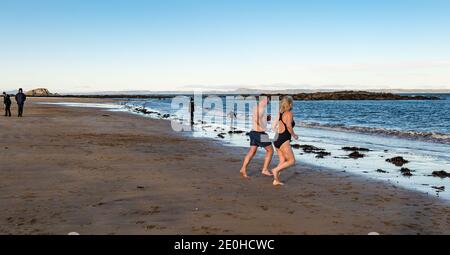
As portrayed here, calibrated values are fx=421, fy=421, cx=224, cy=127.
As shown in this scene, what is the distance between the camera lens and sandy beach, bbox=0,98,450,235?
20.5 feet

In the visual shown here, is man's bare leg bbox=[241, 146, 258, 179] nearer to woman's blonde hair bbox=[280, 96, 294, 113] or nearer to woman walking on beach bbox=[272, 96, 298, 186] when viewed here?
woman walking on beach bbox=[272, 96, 298, 186]

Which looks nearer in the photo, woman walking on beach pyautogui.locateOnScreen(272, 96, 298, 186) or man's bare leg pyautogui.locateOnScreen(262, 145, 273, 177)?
woman walking on beach pyautogui.locateOnScreen(272, 96, 298, 186)

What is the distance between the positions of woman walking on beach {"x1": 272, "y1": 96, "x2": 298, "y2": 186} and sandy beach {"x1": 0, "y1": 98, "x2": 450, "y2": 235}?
551 millimetres

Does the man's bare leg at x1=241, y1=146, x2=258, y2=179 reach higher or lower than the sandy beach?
higher

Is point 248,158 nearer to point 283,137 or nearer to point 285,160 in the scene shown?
point 285,160

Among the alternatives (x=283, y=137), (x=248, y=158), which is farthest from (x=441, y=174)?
(x=248, y=158)

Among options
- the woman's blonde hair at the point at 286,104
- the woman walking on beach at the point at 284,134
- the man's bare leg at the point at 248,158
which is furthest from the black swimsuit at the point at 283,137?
the man's bare leg at the point at 248,158

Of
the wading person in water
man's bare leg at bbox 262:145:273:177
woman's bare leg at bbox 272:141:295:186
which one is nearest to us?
woman's bare leg at bbox 272:141:295:186

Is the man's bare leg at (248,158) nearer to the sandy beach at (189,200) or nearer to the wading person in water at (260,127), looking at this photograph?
the wading person in water at (260,127)

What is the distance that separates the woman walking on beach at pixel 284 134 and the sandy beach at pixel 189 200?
1.81 feet

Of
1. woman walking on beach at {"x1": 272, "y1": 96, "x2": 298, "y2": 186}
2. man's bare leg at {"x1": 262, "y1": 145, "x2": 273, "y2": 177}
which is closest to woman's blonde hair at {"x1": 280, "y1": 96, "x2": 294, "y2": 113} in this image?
woman walking on beach at {"x1": 272, "y1": 96, "x2": 298, "y2": 186}

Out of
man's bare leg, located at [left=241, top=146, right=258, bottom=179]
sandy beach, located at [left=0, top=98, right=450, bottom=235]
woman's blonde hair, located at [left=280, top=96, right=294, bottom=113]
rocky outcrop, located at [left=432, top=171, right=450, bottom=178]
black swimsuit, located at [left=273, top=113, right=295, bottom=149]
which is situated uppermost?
woman's blonde hair, located at [left=280, top=96, right=294, bottom=113]

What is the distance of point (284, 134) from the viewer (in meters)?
9.47

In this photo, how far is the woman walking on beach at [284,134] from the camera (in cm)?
933
